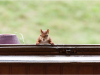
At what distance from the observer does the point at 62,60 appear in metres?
1.16

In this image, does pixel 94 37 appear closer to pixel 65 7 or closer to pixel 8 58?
pixel 65 7

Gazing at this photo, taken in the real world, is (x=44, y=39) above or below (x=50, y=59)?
above

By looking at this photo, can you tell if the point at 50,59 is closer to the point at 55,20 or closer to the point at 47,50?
the point at 47,50

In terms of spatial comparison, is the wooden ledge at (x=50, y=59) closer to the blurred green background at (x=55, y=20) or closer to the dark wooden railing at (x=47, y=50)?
the dark wooden railing at (x=47, y=50)

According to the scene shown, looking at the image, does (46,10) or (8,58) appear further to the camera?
(46,10)

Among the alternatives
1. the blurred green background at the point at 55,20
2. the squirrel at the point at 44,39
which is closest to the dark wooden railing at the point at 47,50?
the squirrel at the point at 44,39

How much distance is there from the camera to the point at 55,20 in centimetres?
142

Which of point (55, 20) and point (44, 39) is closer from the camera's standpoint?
point (44, 39)

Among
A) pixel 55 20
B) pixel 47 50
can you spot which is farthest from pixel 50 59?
pixel 55 20

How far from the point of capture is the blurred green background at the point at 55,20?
139 cm

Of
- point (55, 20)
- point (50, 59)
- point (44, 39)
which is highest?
point (55, 20)

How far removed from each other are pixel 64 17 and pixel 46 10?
0.19 m

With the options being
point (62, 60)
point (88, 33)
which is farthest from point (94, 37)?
point (62, 60)

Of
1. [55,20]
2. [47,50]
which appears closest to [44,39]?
[47,50]
